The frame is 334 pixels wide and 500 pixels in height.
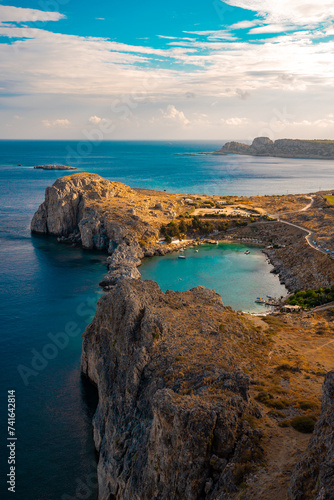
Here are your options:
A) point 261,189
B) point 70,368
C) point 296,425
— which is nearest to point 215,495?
point 296,425

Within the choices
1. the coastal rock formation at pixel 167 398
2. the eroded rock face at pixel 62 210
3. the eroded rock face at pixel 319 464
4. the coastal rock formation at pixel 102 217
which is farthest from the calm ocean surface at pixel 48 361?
the eroded rock face at pixel 319 464

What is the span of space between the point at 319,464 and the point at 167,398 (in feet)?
30.7

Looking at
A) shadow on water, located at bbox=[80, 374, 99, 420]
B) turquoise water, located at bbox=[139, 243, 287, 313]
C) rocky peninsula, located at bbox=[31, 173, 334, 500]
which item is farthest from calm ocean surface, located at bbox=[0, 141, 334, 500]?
rocky peninsula, located at bbox=[31, 173, 334, 500]

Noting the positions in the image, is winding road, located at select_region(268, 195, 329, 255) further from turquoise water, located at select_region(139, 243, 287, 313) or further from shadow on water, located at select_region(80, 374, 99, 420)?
shadow on water, located at select_region(80, 374, 99, 420)

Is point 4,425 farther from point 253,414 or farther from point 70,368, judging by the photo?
point 253,414

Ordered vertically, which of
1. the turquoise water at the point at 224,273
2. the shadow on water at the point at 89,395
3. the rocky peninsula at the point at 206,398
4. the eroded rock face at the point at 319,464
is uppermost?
the eroded rock face at the point at 319,464

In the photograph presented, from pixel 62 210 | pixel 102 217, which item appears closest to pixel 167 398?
pixel 102 217

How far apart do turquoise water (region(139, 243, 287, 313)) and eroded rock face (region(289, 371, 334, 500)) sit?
4237cm

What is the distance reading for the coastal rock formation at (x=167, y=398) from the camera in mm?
20922

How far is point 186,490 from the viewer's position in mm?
20453

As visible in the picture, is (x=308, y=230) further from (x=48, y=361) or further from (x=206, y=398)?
(x=206, y=398)

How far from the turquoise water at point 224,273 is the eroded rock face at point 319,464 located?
42375 mm

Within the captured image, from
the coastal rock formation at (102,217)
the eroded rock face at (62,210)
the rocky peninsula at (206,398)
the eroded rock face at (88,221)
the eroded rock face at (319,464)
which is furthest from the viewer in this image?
the eroded rock face at (62,210)

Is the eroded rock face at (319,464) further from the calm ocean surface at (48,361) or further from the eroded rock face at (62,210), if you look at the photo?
the eroded rock face at (62,210)
